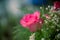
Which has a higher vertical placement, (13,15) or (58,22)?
(58,22)

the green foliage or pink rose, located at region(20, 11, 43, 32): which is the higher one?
pink rose, located at region(20, 11, 43, 32)

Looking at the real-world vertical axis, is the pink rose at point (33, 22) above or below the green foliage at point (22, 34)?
above

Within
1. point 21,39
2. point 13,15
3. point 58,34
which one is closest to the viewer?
point 58,34

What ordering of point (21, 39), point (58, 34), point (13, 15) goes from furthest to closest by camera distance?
point (13, 15)
point (21, 39)
point (58, 34)

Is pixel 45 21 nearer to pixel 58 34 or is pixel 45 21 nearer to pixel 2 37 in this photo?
pixel 58 34

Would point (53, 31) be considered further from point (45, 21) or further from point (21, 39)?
point (21, 39)

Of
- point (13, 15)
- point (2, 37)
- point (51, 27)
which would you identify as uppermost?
point (51, 27)

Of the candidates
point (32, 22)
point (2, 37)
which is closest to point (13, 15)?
point (2, 37)

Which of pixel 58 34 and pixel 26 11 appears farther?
pixel 26 11

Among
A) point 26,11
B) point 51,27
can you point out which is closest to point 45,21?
point 51,27
